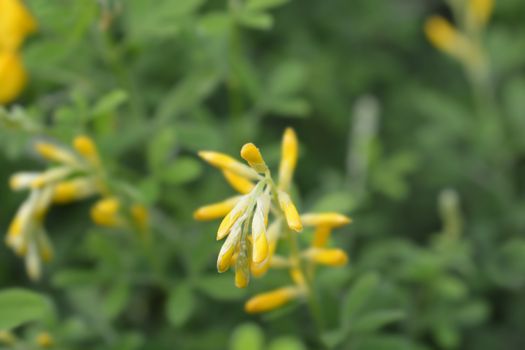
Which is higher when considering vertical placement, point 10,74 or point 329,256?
point 10,74

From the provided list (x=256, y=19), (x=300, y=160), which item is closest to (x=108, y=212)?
(x=256, y=19)

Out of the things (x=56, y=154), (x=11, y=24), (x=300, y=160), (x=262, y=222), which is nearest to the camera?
(x=262, y=222)

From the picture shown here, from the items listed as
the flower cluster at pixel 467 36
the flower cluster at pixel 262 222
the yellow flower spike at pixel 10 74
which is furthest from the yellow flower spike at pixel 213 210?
the flower cluster at pixel 467 36

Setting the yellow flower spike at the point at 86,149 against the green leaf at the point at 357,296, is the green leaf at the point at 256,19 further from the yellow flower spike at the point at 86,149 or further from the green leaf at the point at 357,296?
the green leaf at the point at 357,296

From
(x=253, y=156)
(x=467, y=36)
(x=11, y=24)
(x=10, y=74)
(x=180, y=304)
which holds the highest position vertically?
(x=467, y=36)

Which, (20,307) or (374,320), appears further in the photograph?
(374,320)

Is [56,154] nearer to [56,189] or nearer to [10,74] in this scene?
[56,189]

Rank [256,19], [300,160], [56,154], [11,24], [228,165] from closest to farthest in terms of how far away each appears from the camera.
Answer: [228,165] → [56,154] → [256,19] → [11,24] → [300,160]
